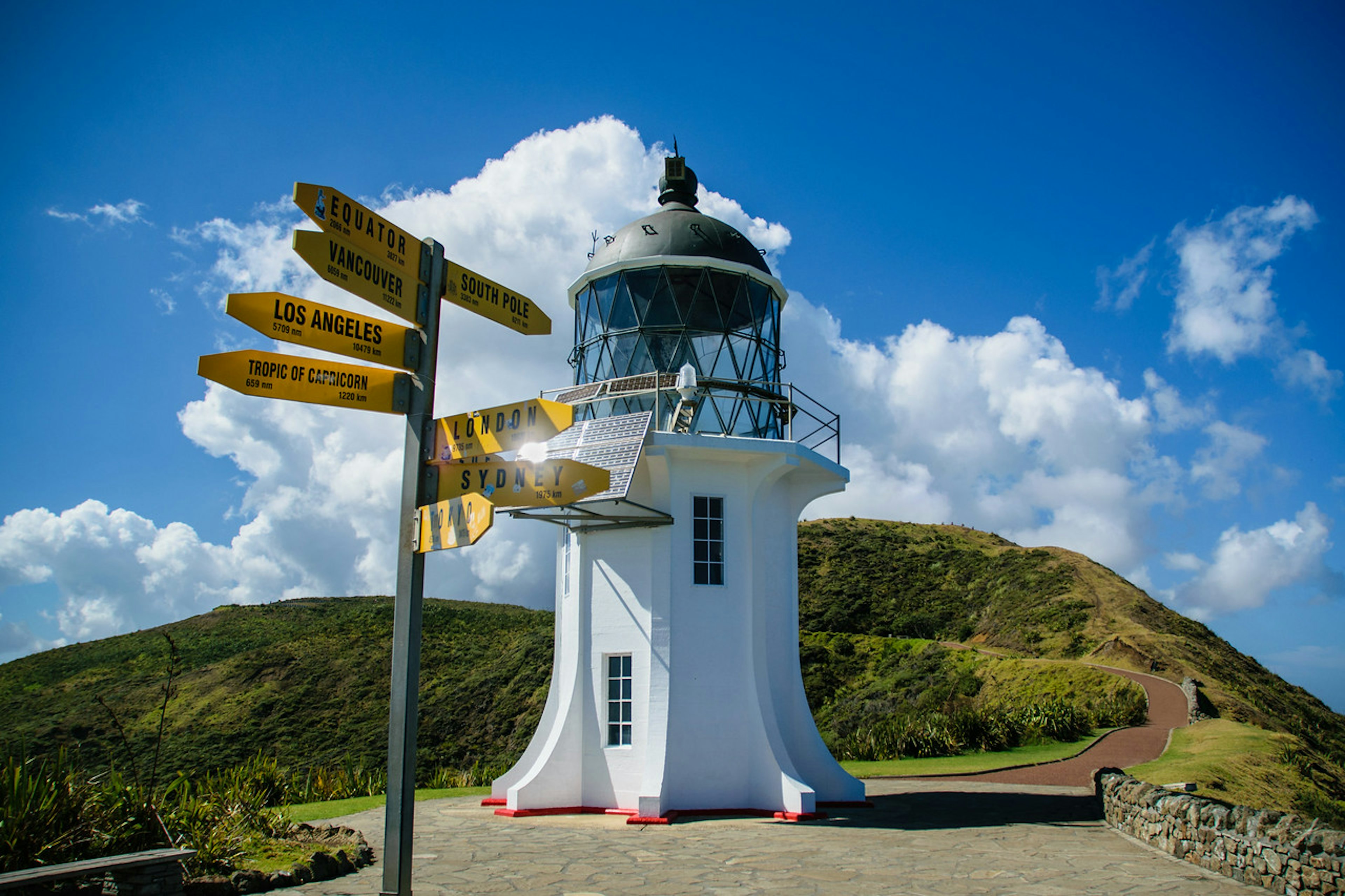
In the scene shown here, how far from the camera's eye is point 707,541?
39.3 feet

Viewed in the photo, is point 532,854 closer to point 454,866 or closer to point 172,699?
point 454,866

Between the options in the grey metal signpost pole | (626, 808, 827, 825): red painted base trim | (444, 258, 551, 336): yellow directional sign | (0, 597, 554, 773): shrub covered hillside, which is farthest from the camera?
(0, 597, 554, 773): shrub covered hillside

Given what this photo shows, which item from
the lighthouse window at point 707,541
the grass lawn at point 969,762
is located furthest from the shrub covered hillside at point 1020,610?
the lighthouse window at point 707,541

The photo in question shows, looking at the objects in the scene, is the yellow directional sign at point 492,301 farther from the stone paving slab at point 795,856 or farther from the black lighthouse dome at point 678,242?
the black lighthouse dome at point 678,242

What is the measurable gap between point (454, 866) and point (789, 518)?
6.68 metres

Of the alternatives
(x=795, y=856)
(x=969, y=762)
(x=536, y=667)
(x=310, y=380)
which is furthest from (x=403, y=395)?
(x=536, y=667)

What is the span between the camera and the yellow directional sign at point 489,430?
5.03 meters

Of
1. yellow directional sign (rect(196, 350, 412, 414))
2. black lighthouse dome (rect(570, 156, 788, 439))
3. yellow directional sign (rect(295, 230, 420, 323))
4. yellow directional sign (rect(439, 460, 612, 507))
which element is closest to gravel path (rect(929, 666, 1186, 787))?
black lighthouse dome (rect(570, 156, 788, 439))

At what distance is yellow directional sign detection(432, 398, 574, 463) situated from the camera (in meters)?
5.03

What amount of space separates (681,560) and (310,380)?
7.31 m

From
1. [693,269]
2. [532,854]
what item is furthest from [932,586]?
[532,854]

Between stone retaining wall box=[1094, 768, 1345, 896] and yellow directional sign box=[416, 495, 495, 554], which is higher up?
yellow directional sign box=[416, 495, 495, 554]

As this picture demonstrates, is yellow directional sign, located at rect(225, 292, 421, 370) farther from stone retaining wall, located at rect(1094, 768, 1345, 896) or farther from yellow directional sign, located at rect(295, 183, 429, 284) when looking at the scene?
stone retaining wall, located at rect(1094, 768, 1345, 896)

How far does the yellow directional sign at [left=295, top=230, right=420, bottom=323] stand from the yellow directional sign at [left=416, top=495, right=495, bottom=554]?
1.15 m
